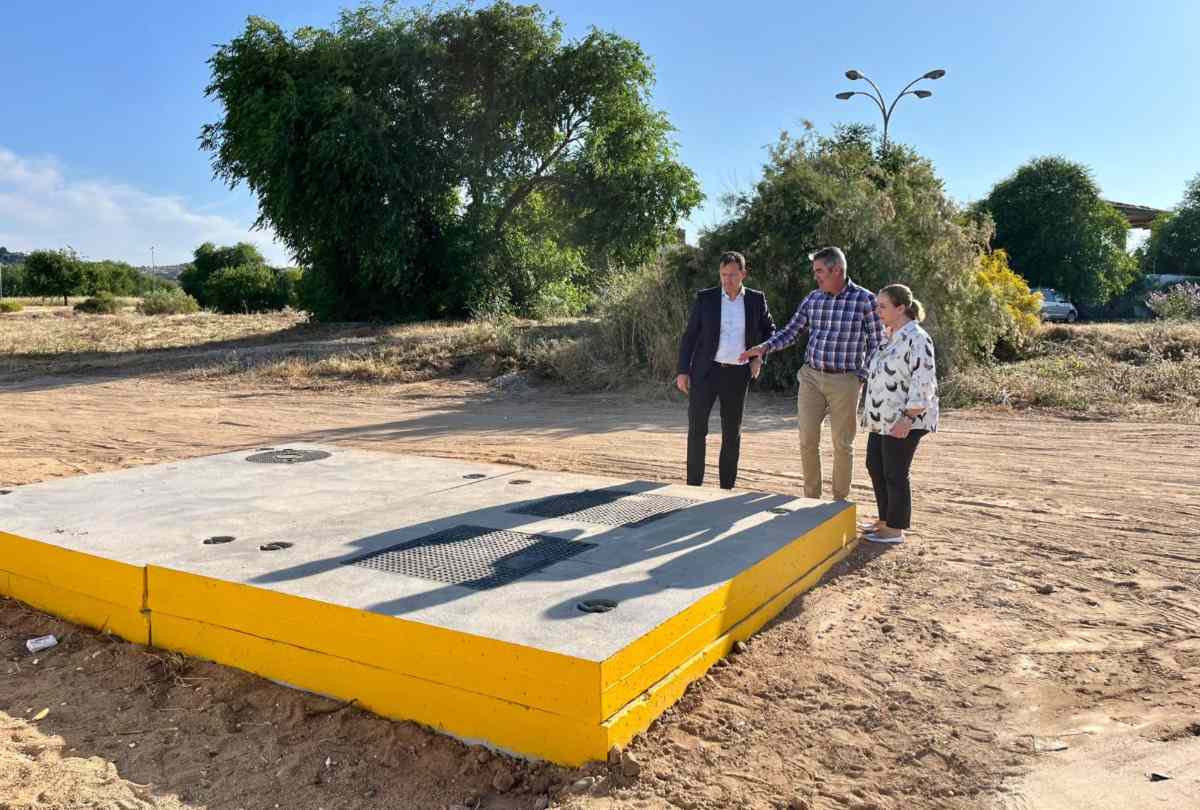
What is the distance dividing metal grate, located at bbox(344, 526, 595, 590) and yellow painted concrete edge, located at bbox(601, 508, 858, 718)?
0.79 metres

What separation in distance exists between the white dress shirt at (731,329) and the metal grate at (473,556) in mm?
2357

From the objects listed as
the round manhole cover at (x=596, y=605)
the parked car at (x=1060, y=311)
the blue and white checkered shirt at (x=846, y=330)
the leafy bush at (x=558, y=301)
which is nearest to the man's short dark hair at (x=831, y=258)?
the blue and white checkered shirt at (x=846, y=330)

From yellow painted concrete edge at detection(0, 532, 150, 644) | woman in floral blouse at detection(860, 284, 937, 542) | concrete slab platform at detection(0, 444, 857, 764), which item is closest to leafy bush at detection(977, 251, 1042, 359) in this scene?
woman in floral blouse at detection(860, 284, 937, 542)

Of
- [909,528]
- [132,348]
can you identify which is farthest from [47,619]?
[132,348]

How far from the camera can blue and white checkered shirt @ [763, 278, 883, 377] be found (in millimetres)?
6062

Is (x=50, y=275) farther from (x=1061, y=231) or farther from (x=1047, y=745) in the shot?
(x=1047, y=745)

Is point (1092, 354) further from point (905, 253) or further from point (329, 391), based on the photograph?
point (329, 391)

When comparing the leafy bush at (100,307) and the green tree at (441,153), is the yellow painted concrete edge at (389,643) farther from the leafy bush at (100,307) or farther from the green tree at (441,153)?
the leafy bush at (100,307)

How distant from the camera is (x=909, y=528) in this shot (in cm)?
631

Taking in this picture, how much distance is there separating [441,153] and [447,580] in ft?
74.7

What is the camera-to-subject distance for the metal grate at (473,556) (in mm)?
4020

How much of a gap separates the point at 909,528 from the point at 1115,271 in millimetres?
35309

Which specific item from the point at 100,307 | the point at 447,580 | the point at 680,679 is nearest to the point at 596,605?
the point at 680,679

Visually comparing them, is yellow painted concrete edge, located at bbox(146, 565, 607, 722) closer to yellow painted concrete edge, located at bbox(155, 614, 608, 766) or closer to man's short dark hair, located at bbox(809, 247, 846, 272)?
yellow painted concrete edge, located at bbox(155, 614, 608, 766)
